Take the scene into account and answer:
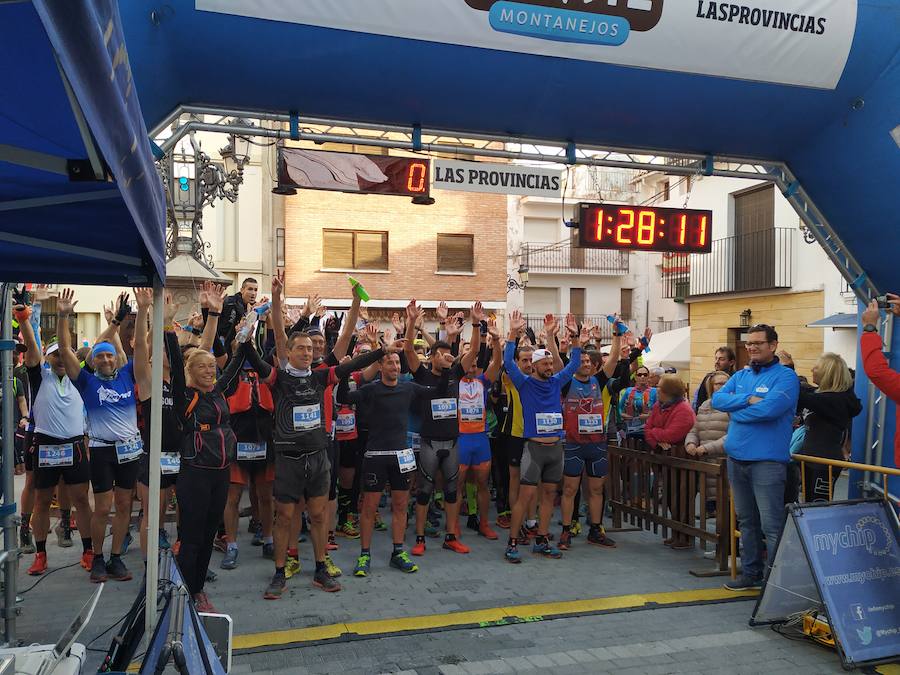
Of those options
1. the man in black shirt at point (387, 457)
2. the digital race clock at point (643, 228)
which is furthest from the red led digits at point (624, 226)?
the man in black shirt at point (387, 457)

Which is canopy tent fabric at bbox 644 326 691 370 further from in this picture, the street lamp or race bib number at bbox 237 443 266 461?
race bib number at bbox 237 443 266 461

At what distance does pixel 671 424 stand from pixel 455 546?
2.52 m

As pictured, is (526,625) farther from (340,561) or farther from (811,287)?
(811,287)

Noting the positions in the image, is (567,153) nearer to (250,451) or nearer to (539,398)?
(539,398)

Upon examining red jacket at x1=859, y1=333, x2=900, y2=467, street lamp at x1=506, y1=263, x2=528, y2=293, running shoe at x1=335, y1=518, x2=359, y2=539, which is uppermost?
street lamp at x1=506, y1=263, x2=528, y2=293

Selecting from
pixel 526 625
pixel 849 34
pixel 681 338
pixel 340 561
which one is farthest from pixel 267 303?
pixel 681 338

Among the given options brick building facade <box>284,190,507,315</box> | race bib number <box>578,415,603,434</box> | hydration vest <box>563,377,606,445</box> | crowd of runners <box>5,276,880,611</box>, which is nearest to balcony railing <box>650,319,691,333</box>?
brick building facade <box>284,190,507,315</box>

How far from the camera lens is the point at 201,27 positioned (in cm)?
491

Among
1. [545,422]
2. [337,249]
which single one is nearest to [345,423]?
[545,422]

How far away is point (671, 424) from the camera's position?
734 centimetres

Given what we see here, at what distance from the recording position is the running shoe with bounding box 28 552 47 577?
20.8 feet

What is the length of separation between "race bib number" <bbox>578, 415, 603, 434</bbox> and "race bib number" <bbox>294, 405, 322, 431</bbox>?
293 cm

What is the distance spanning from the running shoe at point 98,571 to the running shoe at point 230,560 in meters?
0.98

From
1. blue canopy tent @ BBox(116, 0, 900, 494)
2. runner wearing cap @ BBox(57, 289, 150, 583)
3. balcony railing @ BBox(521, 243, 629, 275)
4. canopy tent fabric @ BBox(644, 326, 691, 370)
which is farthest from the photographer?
balcony railing @ BBox(521, 243, 629, 275)
